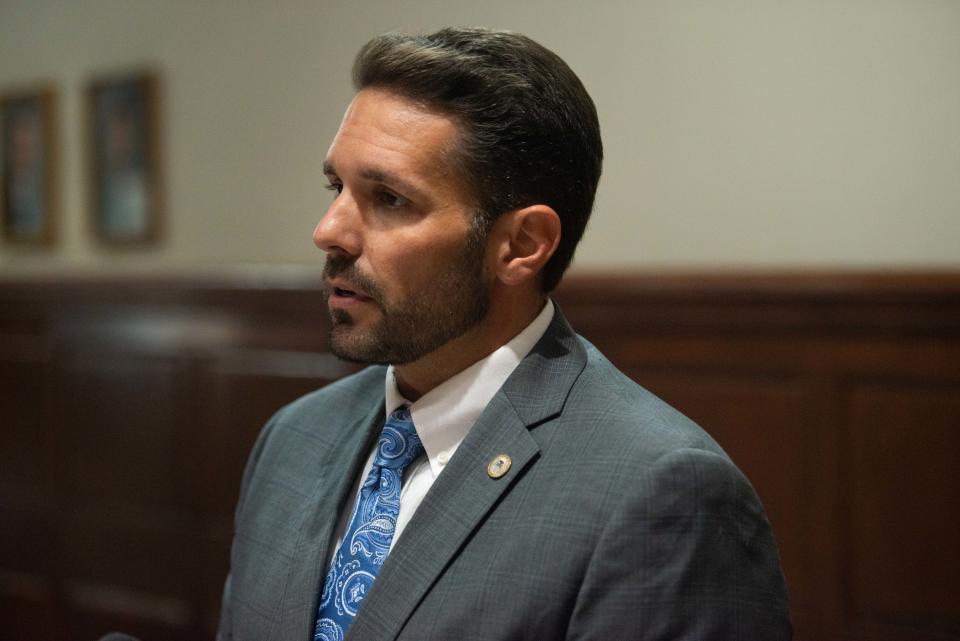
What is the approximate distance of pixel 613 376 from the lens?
1.62m

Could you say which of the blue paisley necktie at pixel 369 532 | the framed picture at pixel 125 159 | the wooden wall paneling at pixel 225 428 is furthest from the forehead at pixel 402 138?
the framed picture at pixel 125 159

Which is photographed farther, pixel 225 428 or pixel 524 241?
pixel 225 428

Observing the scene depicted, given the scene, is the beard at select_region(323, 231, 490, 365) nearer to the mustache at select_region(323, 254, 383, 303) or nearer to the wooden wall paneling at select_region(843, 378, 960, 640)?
the mustache at select_region(323, 254, 383, 303)

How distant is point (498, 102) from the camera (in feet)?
5.06

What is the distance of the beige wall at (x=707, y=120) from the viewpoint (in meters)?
3.08

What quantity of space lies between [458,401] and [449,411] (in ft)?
0.07

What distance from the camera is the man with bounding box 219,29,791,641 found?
1.36 meters

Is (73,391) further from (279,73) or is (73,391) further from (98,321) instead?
(279,73)

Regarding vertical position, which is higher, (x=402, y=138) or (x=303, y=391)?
(x=402, y=138)

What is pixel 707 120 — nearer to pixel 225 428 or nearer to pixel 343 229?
pixel 343 229

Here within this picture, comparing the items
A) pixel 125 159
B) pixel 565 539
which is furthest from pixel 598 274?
pixel 125 159

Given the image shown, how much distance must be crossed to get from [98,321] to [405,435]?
340cm

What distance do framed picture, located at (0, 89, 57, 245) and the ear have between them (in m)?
4.36

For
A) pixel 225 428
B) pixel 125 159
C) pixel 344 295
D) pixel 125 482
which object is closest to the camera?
pixel 344 295
